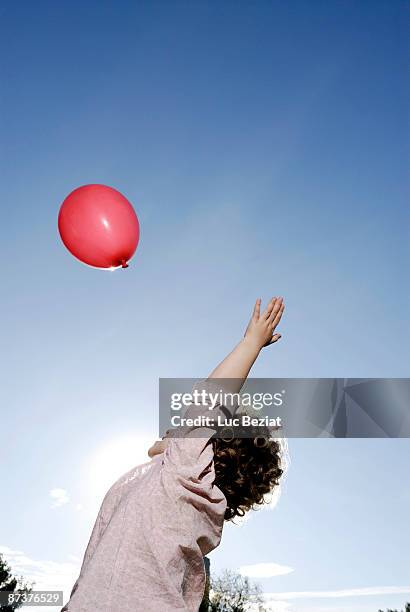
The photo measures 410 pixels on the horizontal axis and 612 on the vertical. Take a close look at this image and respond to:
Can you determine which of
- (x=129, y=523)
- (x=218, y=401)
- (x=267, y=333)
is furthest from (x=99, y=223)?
(x=129, y=523)

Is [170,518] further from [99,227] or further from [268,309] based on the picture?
[99,227]

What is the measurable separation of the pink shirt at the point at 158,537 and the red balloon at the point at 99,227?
1858 mm

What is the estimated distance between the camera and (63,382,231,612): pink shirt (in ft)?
4.70

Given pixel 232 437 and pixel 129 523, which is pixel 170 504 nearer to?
pixel 129 523

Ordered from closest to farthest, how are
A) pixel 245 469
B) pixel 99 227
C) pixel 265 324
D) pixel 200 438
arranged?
Answer: 1. pixel 200 438
2. pixel 245 469
3. pixel 265 324
4. pixel 99 227

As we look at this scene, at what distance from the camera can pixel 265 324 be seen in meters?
1.97

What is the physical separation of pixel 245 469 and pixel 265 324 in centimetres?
46

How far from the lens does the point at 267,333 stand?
1.96 m

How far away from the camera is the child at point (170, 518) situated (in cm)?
144

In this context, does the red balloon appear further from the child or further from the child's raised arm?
the child

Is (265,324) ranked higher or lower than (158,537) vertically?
higher

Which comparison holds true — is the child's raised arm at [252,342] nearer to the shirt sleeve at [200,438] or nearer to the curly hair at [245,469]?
the shirt sleeve at [200,438]

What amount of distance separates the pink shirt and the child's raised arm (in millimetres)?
201

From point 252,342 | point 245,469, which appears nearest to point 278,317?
point 252,342
